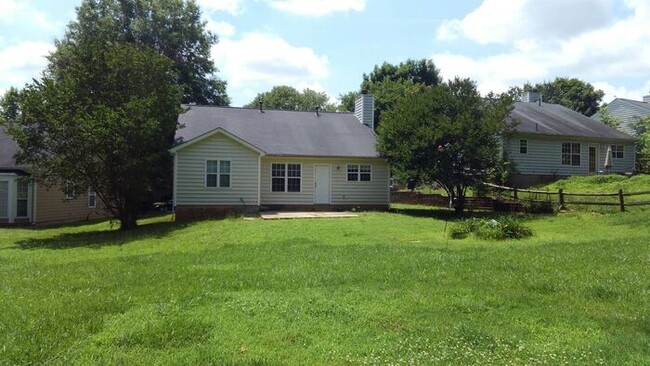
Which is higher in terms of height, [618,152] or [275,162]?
[618,152]

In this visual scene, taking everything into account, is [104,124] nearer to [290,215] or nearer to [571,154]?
[290,215]

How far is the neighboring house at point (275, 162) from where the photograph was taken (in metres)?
21.5

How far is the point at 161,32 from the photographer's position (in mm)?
39406

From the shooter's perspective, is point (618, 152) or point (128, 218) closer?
point (128, 218)

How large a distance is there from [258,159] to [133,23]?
77.1 ft

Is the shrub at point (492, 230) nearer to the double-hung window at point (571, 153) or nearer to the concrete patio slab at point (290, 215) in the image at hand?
the concrete patio slab at point (290, 215)

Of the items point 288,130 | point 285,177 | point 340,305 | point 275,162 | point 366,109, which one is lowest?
point 340,305

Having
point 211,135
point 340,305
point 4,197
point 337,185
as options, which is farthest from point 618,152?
point 4,197

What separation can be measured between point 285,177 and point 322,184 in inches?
69.9

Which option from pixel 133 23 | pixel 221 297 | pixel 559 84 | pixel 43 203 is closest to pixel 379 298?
pixel 221 297

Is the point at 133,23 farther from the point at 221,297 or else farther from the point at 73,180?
the point at 221,297

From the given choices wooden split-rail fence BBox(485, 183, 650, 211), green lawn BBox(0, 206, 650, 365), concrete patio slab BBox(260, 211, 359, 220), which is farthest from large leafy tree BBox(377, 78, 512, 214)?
green lawn BBox(0, 206, 650, 365)

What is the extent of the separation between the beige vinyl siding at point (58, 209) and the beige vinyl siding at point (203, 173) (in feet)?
14.7

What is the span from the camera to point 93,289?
24.2ft
